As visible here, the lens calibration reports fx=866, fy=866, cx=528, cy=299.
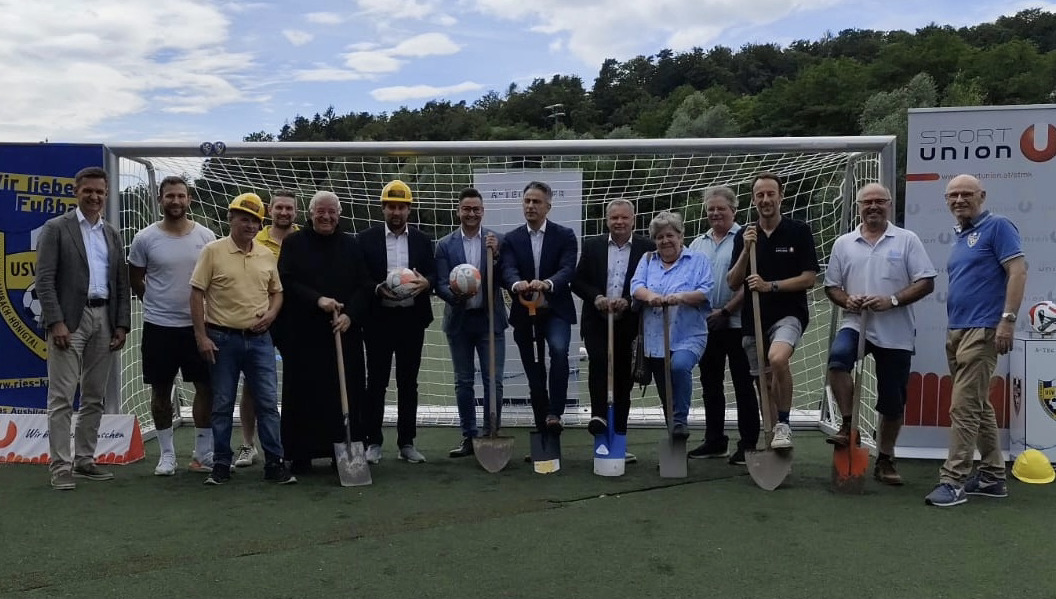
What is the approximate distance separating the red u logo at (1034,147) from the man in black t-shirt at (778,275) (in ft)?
5.43

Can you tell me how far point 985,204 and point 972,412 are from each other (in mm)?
1650

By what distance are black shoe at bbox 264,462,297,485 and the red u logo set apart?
16.6 ft

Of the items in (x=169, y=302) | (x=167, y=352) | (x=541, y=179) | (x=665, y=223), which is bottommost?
(x=167, y=352)

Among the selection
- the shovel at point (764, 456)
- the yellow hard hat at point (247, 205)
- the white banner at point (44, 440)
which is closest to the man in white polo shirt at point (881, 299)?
the shovel at point (764, 456)

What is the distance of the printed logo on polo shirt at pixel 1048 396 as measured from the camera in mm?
5387

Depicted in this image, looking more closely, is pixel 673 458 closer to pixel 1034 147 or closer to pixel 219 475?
pixel 219 475

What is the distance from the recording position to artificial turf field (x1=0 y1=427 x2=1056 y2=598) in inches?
134

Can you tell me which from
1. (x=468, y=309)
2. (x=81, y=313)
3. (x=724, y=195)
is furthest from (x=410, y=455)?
(x=724, y=195)

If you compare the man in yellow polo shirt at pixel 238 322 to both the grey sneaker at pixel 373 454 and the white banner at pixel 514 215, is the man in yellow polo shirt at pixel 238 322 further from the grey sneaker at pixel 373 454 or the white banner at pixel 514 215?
the white banner at pixel 514 215

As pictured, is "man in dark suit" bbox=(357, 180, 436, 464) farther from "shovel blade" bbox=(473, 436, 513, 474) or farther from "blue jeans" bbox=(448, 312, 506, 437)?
"shovel blade" bbox=(473, 436, 513, 474)

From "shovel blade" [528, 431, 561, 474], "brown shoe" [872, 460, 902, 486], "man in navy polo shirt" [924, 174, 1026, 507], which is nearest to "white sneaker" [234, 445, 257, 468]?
"shovel blade" [528, 431, 561, 474]

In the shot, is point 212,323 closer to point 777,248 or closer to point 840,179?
point 777,248

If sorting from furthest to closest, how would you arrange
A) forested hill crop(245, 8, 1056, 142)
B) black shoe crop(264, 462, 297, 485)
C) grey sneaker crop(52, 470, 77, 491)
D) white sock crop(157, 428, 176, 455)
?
forested hill crop(245, 8, 1056, 142), white sock crop(157, 428, 176, 455), black shoe crop(264, 462, 297, 485), grey sneaker crop(52, 470, 77, 491)

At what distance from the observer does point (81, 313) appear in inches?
208
